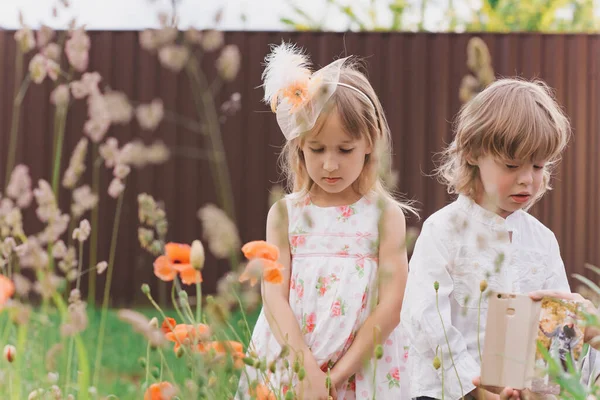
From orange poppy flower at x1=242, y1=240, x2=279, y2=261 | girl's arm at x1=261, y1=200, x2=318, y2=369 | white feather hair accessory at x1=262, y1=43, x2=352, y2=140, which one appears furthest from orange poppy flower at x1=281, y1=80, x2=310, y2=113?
orange poppy flower at x1=242, y1=240, x2=279, y2=261

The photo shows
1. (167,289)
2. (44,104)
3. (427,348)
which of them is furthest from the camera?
(44,104)

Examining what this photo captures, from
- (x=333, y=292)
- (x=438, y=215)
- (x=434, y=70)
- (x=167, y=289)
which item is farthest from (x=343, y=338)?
(x=434, y=70)

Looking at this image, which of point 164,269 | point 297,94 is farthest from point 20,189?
point 297,94

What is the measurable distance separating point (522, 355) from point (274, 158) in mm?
5485

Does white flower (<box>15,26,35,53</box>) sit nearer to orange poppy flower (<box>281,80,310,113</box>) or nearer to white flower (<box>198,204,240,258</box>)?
orange poppy flower (<box>281,80,310,113</box>)

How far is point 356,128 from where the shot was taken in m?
2.08

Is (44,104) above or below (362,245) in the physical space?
above

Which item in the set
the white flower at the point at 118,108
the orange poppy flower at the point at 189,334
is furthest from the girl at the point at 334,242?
the white flower at the point at 118,108

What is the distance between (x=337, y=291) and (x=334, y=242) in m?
0.13

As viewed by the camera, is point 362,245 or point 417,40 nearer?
point 362,245

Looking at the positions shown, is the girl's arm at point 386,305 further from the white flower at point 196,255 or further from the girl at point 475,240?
the white flower at point 196,255

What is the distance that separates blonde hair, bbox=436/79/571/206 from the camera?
72.4 inches

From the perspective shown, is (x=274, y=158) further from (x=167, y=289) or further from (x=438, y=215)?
(x=438, y=215)

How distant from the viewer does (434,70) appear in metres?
6.82
